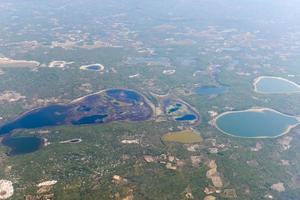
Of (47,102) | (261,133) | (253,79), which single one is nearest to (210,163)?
(261,133)

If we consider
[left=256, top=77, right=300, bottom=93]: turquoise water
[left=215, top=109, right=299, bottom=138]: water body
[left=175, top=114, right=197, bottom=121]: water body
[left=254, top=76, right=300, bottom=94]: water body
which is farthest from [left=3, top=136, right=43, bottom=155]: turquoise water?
[left=256, top=77, right=300, bottom=93]: turquoise water

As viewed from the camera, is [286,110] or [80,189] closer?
[80,189]

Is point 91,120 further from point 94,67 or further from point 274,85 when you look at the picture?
point 274,85

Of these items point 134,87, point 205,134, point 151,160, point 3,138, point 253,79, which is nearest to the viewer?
point 151,160

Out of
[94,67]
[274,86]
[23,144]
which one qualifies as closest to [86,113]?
[23,144]

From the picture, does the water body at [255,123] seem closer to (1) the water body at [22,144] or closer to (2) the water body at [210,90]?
(2) the water body at [210,90]

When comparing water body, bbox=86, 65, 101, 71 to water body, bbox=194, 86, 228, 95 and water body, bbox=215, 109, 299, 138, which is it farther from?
water body, bbox=215, 109, 299, 138

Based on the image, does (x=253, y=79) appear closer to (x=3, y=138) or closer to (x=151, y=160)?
(x=151, y=160)
